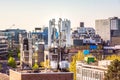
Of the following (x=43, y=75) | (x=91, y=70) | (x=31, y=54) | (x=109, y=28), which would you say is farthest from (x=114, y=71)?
(x=109, y=28)

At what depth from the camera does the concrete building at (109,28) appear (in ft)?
519

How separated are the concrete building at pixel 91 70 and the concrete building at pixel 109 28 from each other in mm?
88917

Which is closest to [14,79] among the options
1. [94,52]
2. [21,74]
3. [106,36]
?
[21,74]

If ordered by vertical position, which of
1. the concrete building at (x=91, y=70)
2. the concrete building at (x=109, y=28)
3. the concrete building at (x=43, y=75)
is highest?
the concrete building at (x=109, y=28)

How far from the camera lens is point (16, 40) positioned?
541 ft

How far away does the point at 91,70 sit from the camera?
202 ft

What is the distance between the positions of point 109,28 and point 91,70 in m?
100

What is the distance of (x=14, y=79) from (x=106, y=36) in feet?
402

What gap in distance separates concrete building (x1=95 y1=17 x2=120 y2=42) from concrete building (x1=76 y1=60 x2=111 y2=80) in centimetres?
8892

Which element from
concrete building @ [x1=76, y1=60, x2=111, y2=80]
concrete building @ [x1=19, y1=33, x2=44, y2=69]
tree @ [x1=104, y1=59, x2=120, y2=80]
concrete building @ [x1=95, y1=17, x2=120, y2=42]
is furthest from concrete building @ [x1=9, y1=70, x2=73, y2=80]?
concrete building @ [x1=95, y1=17, x2=120, y2=42]

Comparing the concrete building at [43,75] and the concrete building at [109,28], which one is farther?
the concrete building at [109,28]

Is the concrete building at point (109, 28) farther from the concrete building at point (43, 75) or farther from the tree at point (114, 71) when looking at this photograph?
the concrete building at point (43, 75)

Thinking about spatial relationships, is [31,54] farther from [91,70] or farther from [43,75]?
[43,75]

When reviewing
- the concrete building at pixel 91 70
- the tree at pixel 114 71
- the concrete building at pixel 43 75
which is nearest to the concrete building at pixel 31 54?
the concrete building at pixel 91 70
